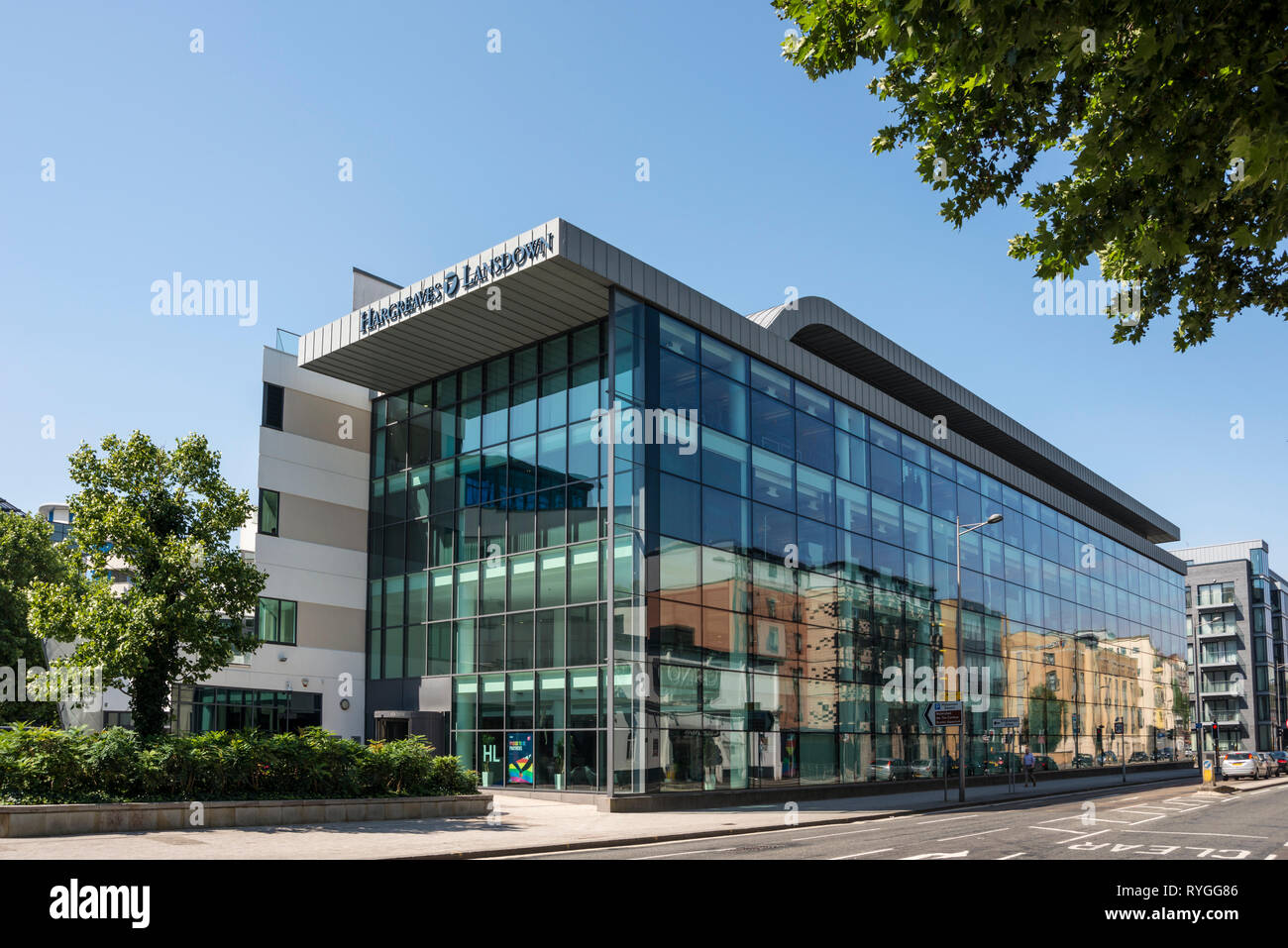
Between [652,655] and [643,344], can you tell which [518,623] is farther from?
[643,344]

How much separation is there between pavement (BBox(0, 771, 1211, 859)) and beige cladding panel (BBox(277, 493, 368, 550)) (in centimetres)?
1286

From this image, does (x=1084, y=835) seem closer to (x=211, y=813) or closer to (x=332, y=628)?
(x=211, y=813)

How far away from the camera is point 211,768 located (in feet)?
70.7

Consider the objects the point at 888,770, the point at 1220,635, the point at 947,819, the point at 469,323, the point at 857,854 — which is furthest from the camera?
the point at 1220,635

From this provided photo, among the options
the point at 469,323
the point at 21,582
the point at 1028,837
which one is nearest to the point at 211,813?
the point at 1028,837

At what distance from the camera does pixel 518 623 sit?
35.1 meters

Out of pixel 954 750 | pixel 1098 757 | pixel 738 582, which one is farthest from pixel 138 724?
pixel 1098 757

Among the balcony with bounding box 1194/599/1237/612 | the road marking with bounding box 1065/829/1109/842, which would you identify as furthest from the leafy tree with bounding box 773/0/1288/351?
the balcony with bounding box 1194/599/1237/612

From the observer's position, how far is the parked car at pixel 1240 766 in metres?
59.0

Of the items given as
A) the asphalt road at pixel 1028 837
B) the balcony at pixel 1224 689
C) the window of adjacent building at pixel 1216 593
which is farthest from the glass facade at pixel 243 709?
the window of adjacent building at pixel 1216 593

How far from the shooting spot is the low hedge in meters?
19.3

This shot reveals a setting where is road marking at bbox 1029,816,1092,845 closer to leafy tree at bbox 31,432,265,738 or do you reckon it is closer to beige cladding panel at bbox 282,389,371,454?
leafy tree at bbox 31,432,265,738

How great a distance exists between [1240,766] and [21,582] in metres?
64.2
